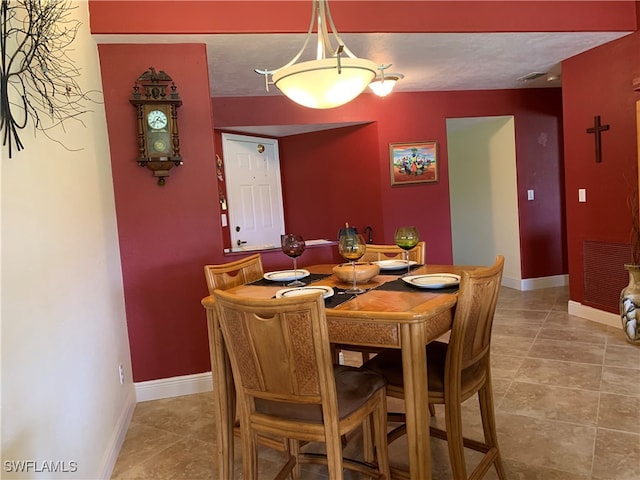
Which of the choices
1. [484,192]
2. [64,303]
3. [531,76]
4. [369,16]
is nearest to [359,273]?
[64,303]

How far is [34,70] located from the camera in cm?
159

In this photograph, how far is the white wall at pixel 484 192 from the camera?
518 centimetres

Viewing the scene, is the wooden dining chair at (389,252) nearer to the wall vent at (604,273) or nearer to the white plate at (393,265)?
the white plate at (393,265)

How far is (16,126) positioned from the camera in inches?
54.8

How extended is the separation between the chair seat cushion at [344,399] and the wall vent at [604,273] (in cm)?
286

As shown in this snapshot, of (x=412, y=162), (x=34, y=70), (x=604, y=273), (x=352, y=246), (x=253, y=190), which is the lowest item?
(x=604, y=273)

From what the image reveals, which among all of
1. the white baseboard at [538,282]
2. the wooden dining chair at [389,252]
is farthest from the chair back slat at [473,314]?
the white baseboard at [538,282]

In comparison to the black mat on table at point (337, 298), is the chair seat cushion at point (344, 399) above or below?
below

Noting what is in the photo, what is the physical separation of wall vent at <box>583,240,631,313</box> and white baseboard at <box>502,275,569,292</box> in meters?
1.16

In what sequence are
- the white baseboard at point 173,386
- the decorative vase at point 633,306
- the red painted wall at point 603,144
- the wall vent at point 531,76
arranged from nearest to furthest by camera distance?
the white baseboard at point 173,386 → the decorative vase at point 633,306 → the red painted wall at point 603,144 → the wall vent at point 531,76

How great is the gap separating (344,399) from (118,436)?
4.68 ft

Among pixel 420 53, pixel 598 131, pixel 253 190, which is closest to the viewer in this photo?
pixel 420 53

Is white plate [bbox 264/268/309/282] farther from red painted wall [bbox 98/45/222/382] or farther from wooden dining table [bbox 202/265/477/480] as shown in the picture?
red painted wall [bbox 98/45/222/382]

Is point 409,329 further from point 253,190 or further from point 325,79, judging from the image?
point 253,190
